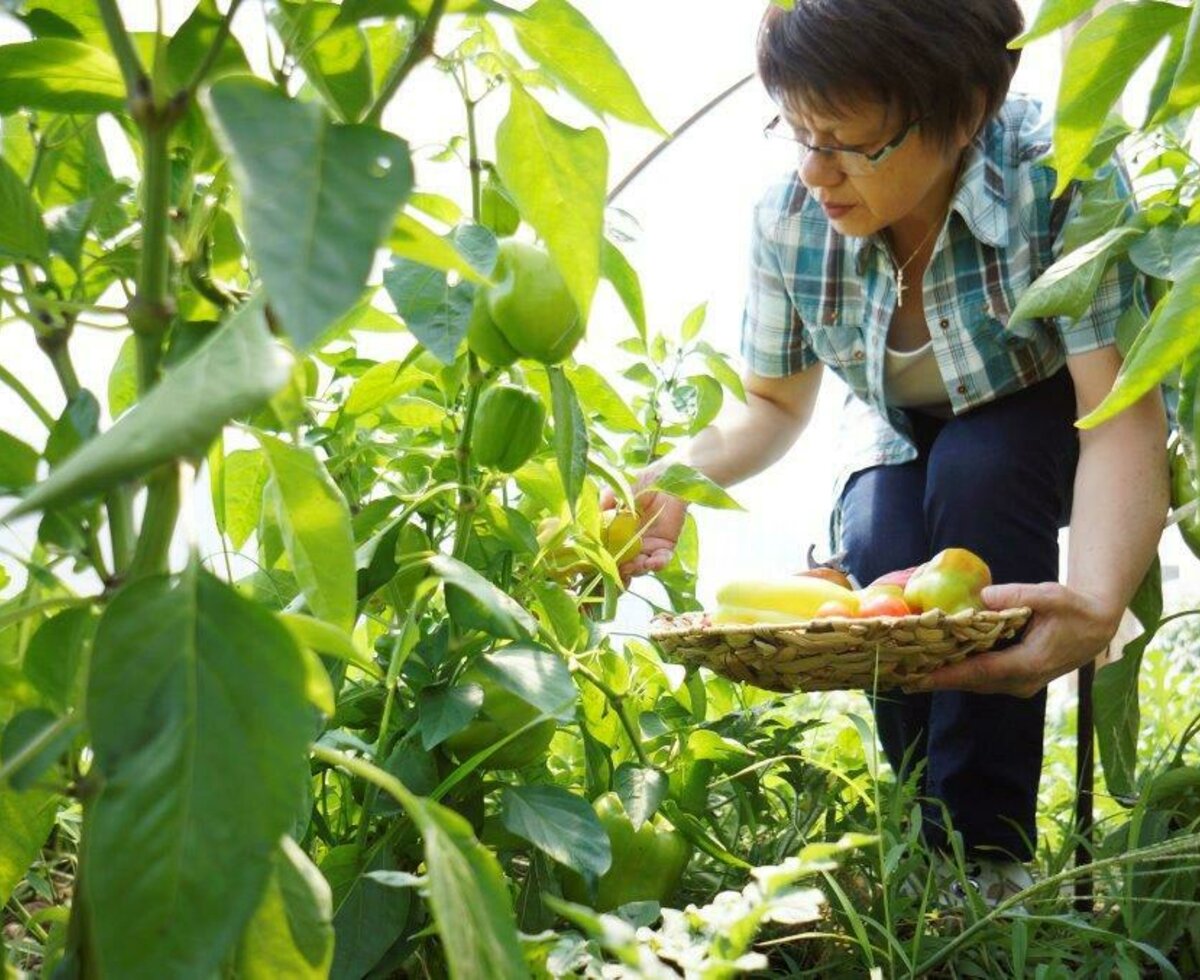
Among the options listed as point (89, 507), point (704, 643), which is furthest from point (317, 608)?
point (704, 643)

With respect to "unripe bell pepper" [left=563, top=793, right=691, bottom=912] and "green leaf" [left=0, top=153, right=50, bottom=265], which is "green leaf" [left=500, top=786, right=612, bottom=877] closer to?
"unripe bell pepper" [left=563, top=793, right=691, bottom=912]

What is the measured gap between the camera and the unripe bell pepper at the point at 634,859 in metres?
0.84

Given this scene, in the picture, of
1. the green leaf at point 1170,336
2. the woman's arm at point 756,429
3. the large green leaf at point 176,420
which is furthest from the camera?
the woman's arm at point 756,429

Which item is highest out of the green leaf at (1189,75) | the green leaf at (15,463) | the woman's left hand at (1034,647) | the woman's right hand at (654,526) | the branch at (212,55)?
the branch at (212,55)

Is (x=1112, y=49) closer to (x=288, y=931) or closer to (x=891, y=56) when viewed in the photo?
(x=288, y=931)

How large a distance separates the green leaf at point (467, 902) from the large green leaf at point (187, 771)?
6 centimetres

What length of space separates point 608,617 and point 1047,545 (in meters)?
0.72

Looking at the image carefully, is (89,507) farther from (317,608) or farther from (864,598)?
(864,598)

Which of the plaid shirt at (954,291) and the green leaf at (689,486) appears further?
the plaid shirt at (954,291)

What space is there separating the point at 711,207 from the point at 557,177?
6.29ft

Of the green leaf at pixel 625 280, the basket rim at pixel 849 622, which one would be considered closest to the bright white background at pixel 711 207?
the basket rim at pixel 849 622

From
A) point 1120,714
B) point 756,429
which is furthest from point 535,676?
point 756,429

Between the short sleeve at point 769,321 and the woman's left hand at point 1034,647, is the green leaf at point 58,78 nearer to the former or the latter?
the woman's left hand at point 1034,647

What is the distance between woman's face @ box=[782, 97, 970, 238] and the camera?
Answer: 1.44 m
